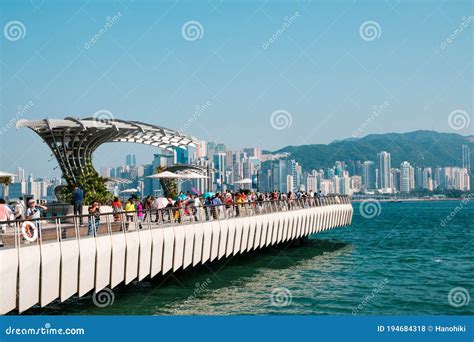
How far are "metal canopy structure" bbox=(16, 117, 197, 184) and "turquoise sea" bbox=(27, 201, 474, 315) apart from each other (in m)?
8.81

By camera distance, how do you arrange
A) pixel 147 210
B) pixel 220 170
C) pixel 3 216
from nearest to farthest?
1. pixel 3 216
2. pixel 147 210
3. pixel 220 170

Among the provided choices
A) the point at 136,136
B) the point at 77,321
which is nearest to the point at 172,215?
the point at 77,321

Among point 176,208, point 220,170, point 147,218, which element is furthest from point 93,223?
point 220,170

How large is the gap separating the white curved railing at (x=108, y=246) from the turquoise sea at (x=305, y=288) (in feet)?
4.14

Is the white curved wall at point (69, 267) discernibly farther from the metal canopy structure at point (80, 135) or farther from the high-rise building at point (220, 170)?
the high-rise building at point (220, 170)

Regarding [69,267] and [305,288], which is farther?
[305,288]

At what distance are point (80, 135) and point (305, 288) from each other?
54.9 ft

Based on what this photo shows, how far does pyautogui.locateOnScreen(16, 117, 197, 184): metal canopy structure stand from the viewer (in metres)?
34.3

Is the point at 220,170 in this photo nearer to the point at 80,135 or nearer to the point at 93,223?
the point at 80,135

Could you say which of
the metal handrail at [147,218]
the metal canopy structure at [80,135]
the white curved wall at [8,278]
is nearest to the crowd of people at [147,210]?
the metal handrail at [147,218]

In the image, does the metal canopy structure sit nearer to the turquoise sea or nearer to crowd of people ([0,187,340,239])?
crowd of people ([0,187,340,239])

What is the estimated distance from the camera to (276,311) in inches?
842

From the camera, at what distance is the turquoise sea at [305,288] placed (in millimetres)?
21641

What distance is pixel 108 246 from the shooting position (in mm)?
18094
